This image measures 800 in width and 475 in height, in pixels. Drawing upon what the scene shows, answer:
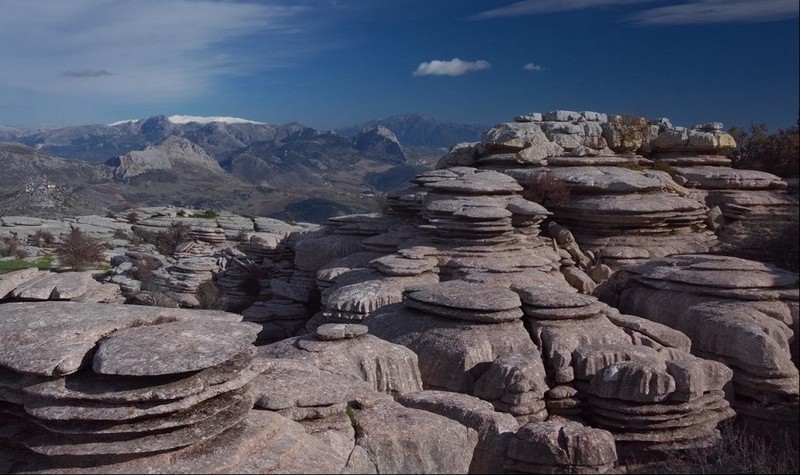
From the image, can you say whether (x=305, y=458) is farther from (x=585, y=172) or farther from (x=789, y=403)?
(x=585, y=172)

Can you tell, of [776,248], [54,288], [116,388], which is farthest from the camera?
[776,248]

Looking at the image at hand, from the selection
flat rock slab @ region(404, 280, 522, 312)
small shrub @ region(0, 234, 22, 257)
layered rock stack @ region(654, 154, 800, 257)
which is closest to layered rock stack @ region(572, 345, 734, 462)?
flat rock slab @ region(404, 280, 522, 312)

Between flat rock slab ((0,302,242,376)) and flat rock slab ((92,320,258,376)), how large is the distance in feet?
0.73

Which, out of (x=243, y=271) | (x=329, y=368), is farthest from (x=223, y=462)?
(x=243, y=271)

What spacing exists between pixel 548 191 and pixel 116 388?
13412mm

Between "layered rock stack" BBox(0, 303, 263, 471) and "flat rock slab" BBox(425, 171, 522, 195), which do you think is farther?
"flat rock slab" BBox(425, 171, 522, 195)

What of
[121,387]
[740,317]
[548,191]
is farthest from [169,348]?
[548,191]

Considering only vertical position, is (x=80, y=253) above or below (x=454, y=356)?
below

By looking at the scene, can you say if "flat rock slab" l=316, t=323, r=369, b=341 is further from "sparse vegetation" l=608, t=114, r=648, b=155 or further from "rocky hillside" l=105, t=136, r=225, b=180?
"rocky hillside" l=105, t=136, r=225, b=180

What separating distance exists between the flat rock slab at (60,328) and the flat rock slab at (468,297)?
375cm

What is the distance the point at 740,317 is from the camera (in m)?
9.65

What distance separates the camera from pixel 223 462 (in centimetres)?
503

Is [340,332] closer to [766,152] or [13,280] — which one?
[13,280]

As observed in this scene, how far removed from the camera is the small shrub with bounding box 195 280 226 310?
62.7 feet
